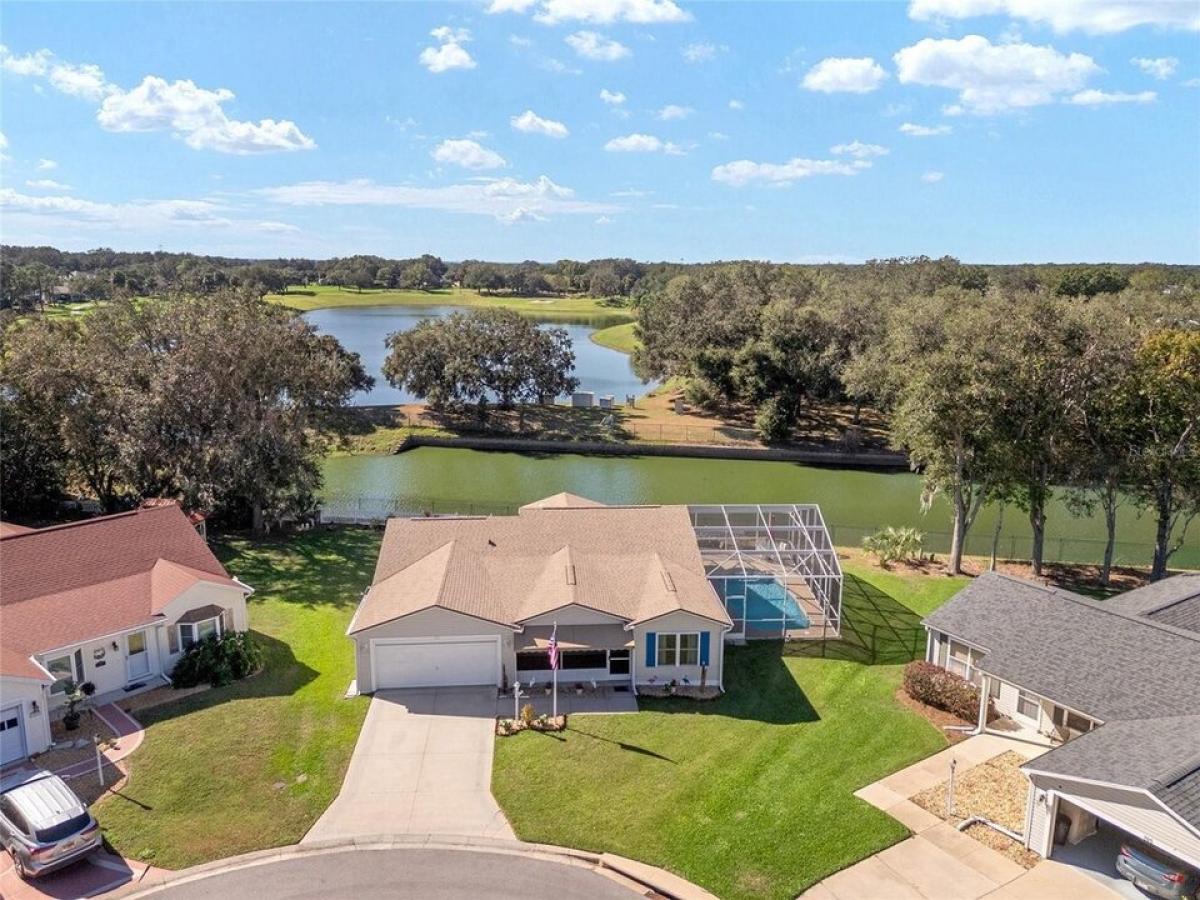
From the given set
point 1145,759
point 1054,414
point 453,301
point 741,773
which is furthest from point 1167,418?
point 453,301

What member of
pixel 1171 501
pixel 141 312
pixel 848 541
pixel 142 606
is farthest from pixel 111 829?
pixel 1171 501

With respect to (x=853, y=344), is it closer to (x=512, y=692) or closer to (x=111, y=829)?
(x=512, y=692)

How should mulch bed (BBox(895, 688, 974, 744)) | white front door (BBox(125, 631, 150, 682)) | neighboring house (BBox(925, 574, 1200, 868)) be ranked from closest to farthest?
neighboring house (BBox(925, 574, 1200, 868)) < mulch bed (BBox(895, 688, 974, 744)) < white front door (BBox(125, 631, 150, 682))

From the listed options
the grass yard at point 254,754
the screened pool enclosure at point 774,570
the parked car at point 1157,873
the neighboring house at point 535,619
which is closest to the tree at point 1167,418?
the screened pool enclosure at point 774,570

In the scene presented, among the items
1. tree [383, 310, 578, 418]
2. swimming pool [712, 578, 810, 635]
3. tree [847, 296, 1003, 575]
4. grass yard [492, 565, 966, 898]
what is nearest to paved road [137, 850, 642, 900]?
grass yard [492, 565, 966, 898]

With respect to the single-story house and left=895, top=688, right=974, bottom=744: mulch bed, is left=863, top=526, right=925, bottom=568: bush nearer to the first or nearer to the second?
left=895, top=688, right=974, bottom=744: mulch bed
